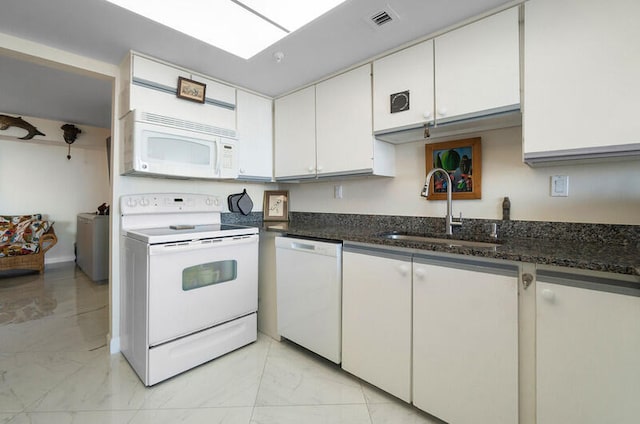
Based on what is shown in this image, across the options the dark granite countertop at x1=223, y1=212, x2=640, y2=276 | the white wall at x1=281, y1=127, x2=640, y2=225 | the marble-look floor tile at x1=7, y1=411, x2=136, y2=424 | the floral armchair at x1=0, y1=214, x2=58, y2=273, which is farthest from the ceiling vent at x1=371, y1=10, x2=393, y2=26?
the floral armchair at x1=0, y1=214, x2=58, y2=273

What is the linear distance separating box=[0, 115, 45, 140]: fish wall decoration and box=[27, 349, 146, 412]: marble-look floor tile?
3876mm

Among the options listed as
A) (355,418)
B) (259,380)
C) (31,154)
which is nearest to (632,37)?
(355,418)

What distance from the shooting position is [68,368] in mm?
1840

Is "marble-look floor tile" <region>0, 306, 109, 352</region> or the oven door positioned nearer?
the oven door

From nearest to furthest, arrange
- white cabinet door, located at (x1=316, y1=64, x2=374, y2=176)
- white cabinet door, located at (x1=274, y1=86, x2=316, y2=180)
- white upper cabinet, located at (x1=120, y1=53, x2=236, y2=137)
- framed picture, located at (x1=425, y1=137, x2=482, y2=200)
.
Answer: framed picture, located at (x1=425, y1=137, x2=482, y2=200)
white upper cabinet, located at (x1=120, y1=53, x2=236, y2=137)
white cabinet door, located at (x1=316, y1=64, x2=374, y2=176)
white cabinet door, located at (x1=274, y1=86, x2=316, y2=180)

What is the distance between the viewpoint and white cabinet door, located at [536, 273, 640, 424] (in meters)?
0.91

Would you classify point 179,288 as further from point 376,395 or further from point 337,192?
point 337,192

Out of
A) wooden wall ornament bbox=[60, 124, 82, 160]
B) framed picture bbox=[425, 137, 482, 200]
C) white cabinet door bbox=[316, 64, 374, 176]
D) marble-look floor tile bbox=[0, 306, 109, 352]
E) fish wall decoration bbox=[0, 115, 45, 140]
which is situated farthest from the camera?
wooden wall ornament bbox=[60, 124, 82, 160]

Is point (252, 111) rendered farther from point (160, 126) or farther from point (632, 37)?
point (632, 37)

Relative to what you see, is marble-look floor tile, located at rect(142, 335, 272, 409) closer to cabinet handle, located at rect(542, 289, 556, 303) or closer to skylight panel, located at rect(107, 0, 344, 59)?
cabinet handle, located at rect(542, 289, 556, 303)

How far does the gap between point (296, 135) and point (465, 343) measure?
1.97m

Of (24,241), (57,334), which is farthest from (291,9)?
(24,241)

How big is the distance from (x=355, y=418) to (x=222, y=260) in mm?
1244

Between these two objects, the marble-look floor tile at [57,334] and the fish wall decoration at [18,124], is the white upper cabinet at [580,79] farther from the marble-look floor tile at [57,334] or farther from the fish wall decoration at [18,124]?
the fish wall decoration at [18,124]
